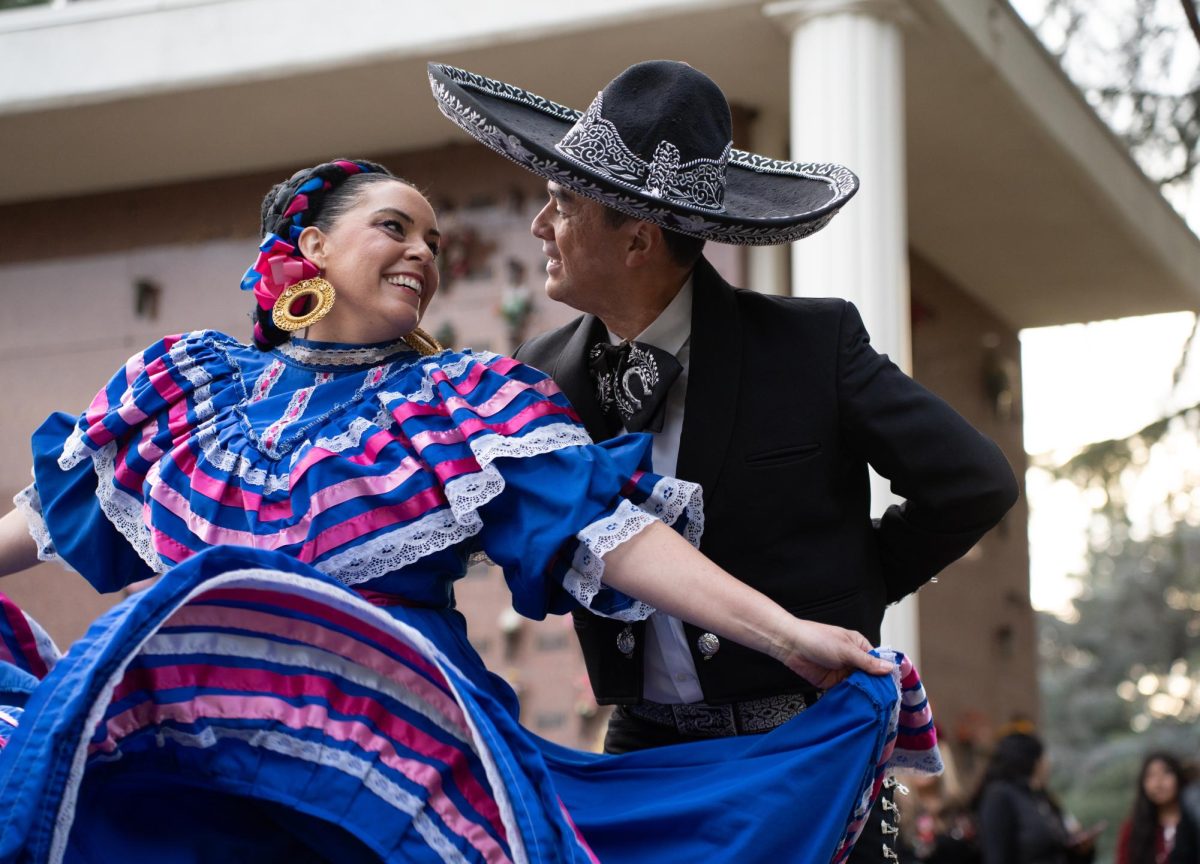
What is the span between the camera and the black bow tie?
3039 mm

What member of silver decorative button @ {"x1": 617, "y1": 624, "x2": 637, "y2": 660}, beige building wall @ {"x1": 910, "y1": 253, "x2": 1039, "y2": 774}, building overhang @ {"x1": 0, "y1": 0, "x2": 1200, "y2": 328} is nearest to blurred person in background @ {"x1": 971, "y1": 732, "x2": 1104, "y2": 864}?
beige building wall @ {"x1": 910, "y1": 253, "x2": 1039, "y2": 774}

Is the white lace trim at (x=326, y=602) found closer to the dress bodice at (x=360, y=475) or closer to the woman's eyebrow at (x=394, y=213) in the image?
the dress bodice at (x=360, y=475)

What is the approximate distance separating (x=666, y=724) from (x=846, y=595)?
1.32ft

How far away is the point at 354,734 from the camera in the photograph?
2.48m

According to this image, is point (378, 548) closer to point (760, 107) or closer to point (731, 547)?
point (731, 547)

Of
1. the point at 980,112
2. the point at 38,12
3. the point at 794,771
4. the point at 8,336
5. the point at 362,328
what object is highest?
the point at 38,12

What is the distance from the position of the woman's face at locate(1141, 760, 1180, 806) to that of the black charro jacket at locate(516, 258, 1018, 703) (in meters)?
4.91

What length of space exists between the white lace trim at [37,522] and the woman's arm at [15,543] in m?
0.01

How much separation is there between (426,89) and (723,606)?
5.58m

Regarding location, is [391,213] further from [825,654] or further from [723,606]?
[825,654]

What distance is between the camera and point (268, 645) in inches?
98.8

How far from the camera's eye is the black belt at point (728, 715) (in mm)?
2955

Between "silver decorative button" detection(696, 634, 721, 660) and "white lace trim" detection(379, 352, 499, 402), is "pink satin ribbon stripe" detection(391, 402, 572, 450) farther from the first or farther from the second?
"silver decorative button" detection(696, 634, 721, 660)

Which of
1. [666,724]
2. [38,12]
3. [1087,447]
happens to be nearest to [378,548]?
[666,724]
